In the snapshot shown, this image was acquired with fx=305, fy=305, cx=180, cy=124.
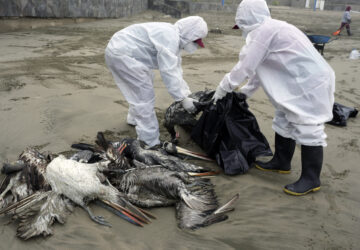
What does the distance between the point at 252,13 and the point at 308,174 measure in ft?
4.72

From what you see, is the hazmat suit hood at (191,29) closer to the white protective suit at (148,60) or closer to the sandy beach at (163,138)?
the white protective suit at (148,60)

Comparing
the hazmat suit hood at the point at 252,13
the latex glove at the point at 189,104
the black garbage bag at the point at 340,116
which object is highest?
the hazmat suit hood at the point at 252,13

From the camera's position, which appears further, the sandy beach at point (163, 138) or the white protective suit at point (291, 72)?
the white protective suit at point (291, 72)

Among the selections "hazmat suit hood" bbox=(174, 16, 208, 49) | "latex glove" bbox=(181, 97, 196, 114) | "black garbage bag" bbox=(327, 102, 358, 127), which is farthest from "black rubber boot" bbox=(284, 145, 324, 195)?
→ "black garbage bag" bbox=(327, 102, 358, 127)

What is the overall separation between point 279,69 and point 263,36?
0.30 metres

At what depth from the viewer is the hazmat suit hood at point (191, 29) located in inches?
119

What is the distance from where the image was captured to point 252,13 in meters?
2.55

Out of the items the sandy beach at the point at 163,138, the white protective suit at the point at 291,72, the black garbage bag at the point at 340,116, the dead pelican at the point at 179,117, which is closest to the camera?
the sandy beach at the point at 163,138

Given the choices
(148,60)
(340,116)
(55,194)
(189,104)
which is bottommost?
(55,194)

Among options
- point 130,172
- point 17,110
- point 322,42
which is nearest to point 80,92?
→ point 17,110

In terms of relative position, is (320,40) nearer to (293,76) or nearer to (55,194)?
(293,76)

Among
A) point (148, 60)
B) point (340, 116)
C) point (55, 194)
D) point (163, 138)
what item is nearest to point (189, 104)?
point (148, 60)

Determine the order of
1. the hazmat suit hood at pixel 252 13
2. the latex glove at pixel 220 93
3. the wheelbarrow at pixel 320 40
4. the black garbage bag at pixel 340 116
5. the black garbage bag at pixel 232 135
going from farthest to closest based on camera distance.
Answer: the wheelbarrow at pixel 320 40
the black garbage bag at pixel 340 116
the black garbage bag at pixel 232 135
the latex glove at pixel 220 93
the hazmat suit hood at pixel 252 13

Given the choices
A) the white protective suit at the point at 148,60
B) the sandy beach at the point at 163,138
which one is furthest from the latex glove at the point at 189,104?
the sandy beach at the point at 163,138
